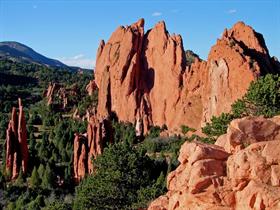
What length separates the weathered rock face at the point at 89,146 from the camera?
49.6m

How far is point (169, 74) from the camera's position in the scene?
84.4 m

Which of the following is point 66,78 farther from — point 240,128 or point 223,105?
point 240,128

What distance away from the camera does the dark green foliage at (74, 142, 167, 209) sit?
27.4 meters

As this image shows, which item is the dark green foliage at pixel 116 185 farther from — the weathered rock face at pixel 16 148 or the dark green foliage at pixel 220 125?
the weathered rock face at pixel 16 148

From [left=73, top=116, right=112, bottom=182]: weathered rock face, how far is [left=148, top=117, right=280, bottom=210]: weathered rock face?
3431cm

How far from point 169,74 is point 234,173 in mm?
71320

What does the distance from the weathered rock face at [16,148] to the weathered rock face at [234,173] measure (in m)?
37.7

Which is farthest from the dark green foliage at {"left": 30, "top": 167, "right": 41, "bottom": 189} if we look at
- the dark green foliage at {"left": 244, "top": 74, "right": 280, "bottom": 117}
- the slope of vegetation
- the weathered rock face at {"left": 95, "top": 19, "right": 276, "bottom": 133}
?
the weathered rock face at {"left": 95, "top": 19, "right": 276, "bottom": 133}

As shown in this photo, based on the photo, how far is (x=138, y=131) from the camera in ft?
277

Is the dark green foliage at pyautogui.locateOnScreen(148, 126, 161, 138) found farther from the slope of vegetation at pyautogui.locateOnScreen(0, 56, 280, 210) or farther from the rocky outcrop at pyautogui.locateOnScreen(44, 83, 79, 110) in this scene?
the rocky outcrop at pyautogui.locateOnScreen(44, 83, 79, 110)

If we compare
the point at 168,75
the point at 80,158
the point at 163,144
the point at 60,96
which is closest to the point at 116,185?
the point at 80,158

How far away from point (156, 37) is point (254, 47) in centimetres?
2384

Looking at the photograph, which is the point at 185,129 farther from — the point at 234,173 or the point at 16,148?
the point at 234,173

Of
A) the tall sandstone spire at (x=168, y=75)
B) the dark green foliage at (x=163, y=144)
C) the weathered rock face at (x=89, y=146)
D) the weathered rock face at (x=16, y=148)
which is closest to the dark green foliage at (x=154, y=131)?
the tall sandstone spire at (x=168, y=75)
